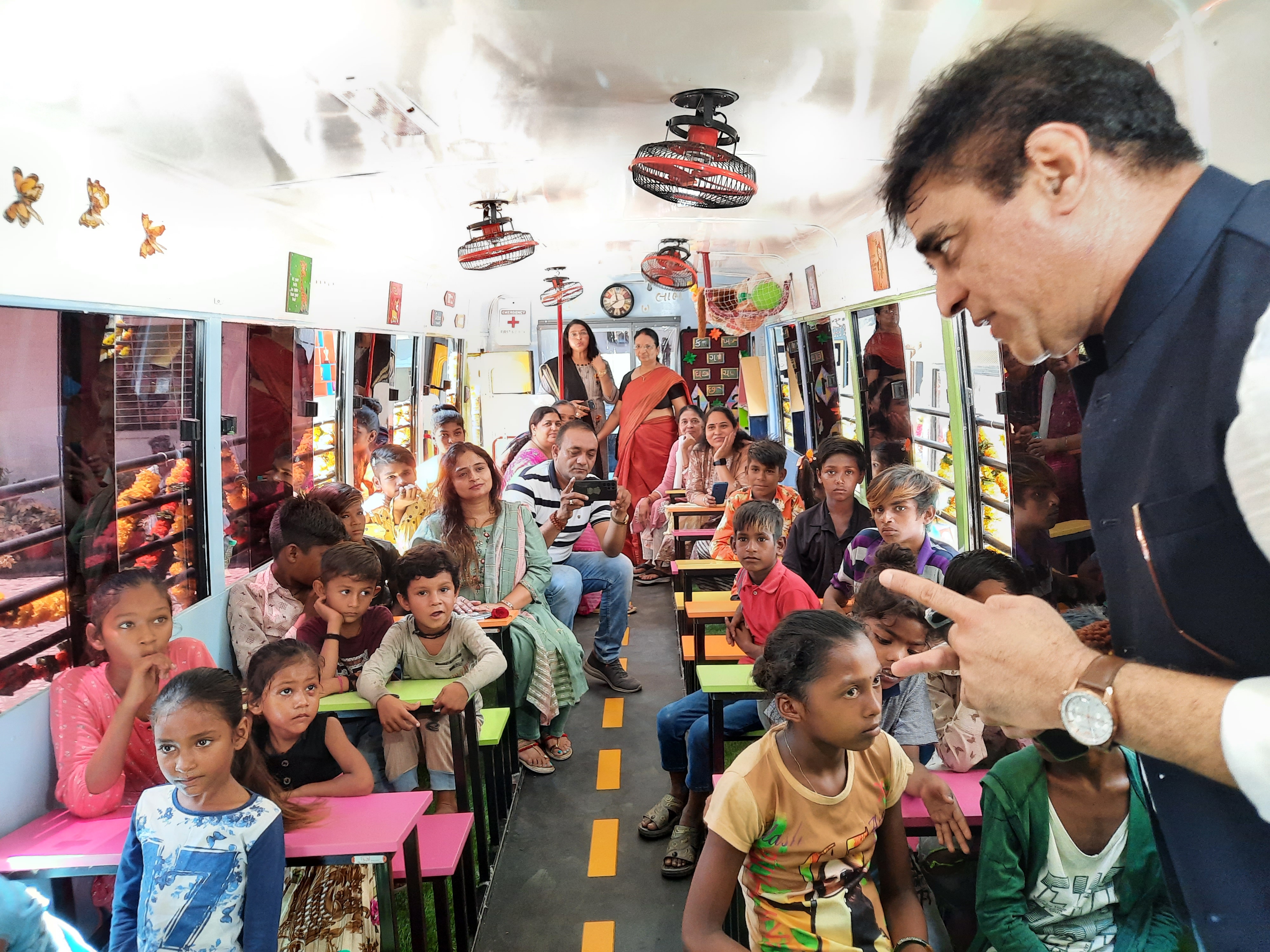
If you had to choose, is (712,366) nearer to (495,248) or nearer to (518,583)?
(495,248)

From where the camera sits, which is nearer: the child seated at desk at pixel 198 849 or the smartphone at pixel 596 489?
the child seated at desk at pixel 198 849

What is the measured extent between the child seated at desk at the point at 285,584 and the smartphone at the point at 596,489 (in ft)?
4.81

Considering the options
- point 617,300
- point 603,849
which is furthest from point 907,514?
point 617,300

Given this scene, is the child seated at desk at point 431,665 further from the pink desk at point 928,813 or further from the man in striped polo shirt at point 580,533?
the pink desk at point 928,813

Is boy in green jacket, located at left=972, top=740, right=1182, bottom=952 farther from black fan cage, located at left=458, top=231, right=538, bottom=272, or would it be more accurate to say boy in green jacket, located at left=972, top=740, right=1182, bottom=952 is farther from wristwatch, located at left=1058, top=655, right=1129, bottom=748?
black fan cage, located at left=458, top=231, right=538, bottom=272

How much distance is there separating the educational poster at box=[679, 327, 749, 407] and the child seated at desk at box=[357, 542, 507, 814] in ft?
25.7

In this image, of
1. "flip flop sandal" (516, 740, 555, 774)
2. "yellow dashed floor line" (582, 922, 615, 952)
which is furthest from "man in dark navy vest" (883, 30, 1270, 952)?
"flip flop sandal" (516, 740, 555, 774)

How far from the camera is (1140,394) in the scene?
90 cm

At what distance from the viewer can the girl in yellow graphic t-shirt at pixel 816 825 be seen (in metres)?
1.84

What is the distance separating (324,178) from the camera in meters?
3.94

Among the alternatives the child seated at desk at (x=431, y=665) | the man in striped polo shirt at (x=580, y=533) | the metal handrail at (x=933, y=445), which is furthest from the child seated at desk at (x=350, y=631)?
the metal handrail at (x=933, y=445)

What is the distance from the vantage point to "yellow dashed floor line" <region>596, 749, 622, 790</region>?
3992 millimetres

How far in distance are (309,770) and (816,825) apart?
168cm

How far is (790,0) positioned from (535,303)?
775cm
